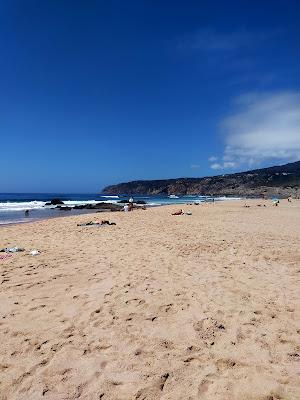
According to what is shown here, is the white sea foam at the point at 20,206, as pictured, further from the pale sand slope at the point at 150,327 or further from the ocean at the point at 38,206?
the pale sand slope at the point at 150,327

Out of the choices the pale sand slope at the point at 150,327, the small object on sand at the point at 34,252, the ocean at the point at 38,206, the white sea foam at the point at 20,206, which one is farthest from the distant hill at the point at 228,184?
the pale sand slope at the point at 150,327

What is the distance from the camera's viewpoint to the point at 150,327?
470 cm

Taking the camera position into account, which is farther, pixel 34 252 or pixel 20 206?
pixel 20 206

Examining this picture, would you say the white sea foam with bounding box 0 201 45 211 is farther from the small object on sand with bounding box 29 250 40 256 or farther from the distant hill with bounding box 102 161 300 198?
the distant hill with bounding box 102 161 300 198

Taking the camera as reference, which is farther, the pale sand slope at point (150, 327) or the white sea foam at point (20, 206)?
the white sea foam at point (20, 206)

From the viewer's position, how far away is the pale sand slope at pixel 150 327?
11.2 ft

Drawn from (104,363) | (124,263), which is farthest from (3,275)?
(104,363)

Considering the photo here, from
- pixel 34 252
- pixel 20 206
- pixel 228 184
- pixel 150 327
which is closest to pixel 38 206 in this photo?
pixel 20 206

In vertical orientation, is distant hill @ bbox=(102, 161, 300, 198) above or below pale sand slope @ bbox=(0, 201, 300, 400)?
above

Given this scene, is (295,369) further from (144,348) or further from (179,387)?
(144,348)

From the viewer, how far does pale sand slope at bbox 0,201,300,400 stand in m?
3.41

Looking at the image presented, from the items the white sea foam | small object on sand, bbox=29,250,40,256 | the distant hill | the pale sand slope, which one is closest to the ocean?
the white sea foam

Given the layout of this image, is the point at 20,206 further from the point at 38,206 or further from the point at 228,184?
the point at 228,184

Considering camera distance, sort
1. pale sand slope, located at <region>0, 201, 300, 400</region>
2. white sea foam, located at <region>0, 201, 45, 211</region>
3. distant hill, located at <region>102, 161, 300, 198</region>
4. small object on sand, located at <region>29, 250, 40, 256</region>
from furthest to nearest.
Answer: distant hill, located at <region>102, 161, 300, 198</region>, white sea foam, located at <region>0, 201, 45, 211</region>, small object on sand, located at <region>29, 250, 40, 256</region>, pale sand slope, located at <region>0, 201, 300, 400</region>
